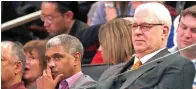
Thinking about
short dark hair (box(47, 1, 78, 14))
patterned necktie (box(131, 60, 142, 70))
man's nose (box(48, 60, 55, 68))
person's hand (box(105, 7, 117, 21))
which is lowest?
man's nose (box(48, 60, 55, 68))

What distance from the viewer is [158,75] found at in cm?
559

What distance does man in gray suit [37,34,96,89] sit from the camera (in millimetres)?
6242

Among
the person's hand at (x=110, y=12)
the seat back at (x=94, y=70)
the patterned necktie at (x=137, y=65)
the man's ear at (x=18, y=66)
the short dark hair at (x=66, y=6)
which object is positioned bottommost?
the seat back at (x=94, y=70)

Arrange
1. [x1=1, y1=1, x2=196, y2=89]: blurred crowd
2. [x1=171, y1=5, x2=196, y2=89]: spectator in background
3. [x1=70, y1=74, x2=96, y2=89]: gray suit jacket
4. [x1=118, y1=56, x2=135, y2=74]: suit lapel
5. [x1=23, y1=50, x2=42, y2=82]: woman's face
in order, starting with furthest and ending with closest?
[x1=23, y1=50, x2=42, y2=82]: woman's face
[x1=70, y1=74, x2=96, y2=89]: gray suit jacket
[x1=118, y1=56, x2=135, y2=74]: suit lapel
[x1=171, y1=5, x2=196, y2=89]: spectator in background
[x1=1, y1=1, x2=196, y2=89]: blurred crowd

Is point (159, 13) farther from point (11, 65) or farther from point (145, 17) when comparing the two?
point (11, 65)

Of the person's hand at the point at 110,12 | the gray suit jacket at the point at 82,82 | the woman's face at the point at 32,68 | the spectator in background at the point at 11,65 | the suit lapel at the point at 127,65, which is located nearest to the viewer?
the suit lapel at the point at 127,65

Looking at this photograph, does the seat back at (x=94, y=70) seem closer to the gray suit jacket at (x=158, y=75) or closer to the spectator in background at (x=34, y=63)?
the spectator in background at (x=34, y=63)

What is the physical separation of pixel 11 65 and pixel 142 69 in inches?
52.5

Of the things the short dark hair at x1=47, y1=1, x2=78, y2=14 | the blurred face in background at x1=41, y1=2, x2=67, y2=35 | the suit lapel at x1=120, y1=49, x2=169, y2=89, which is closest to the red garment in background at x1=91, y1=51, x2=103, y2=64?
the blurred face in background at x1=41, y1=2, x2=67, y2=35

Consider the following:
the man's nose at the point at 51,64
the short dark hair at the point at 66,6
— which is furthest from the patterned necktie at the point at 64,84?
the short dark hair at the point at 66,6

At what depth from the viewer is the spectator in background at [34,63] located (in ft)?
22.5

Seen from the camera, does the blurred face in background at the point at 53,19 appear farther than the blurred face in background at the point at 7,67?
Yes

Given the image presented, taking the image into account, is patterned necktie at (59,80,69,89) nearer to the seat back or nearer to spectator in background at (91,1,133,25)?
the seat back

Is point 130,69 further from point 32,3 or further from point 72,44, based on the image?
point 32,3
